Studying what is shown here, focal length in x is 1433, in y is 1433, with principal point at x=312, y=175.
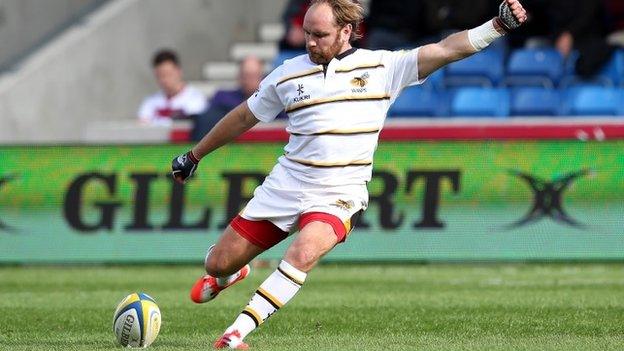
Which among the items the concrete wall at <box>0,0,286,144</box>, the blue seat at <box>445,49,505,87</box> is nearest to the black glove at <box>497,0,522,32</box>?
the blue seat at <box>445,49,505,87</box>

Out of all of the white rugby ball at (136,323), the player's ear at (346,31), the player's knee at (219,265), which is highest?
the player's ear at (346,31)

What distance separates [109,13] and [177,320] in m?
11.6

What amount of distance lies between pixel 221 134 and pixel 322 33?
3.10ft

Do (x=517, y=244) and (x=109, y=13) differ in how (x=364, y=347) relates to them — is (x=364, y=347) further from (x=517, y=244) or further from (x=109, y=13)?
(x=109, y=13)

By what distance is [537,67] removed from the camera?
1903 centimetres

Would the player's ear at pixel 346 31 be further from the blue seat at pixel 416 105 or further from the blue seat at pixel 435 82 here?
the blue seat at pixel 435 82

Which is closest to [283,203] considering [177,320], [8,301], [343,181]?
[343,181]

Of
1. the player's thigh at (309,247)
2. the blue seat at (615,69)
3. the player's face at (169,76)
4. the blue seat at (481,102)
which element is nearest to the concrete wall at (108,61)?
the player's face at (169,76)

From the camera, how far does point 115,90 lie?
21281 mm

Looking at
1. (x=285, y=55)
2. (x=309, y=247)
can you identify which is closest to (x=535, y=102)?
(x=285, y=55)

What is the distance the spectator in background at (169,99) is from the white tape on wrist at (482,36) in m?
10.2

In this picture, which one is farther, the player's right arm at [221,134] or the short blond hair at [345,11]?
the player's right arm at [221,134]

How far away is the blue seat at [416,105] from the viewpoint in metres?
18.2

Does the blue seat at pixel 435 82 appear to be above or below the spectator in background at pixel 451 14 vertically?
below
